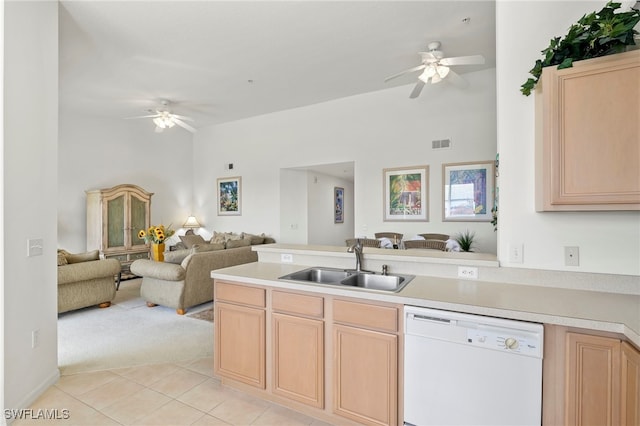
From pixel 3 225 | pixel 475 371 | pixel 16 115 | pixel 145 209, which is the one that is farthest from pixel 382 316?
pixel 145 209

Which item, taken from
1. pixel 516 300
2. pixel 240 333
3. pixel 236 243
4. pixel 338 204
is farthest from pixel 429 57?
pixel 338 204

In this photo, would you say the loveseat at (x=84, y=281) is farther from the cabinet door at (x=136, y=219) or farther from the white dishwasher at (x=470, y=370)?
the white dishwasher at (x=470, y=370)

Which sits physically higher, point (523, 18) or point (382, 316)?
point (523, 18)

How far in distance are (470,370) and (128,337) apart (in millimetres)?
3477

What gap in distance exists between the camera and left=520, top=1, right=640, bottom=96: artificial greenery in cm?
164

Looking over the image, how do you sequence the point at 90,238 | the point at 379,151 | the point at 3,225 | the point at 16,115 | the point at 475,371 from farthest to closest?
1. the point at 90,238
2. the point at 379,151
3. the point at 16,115
4. the point at 3,225
5. the point at 475,371

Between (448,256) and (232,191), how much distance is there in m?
6.43

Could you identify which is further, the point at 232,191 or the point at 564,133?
the point at 232,191

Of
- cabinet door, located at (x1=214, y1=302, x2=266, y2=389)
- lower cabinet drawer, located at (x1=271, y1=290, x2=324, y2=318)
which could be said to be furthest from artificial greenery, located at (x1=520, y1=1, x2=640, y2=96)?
cabinet door, located at (x1=214, y1=302, x2=266, y2=389)

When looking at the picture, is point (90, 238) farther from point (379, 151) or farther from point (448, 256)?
point (448, 256)

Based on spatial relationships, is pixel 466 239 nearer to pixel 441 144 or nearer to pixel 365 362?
pixel 441 144

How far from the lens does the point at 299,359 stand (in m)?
2.13

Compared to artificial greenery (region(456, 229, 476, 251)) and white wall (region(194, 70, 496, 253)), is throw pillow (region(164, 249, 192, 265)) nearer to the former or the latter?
white wall (region(194, 70, 496, 253))

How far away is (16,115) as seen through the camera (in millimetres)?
2205
